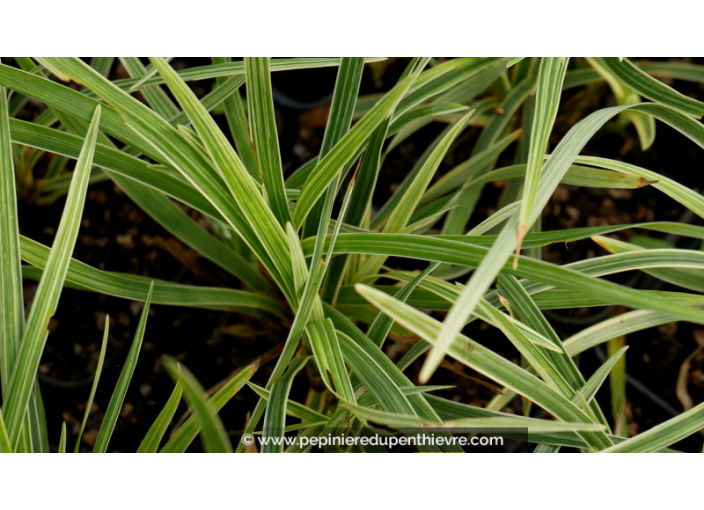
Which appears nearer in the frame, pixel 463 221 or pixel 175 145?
pixel 175 145

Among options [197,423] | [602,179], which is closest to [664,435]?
[602,179]

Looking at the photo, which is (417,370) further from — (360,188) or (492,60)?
(492,60)

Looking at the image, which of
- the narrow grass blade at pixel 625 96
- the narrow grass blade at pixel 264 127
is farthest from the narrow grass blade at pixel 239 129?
the narrow grass blade at pixel 625 96

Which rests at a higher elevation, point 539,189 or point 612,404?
point 539,189

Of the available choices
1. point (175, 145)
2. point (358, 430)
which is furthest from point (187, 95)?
point (358, 430)

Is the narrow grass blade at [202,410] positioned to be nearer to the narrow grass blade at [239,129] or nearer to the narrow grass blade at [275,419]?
the narrow grass blade at [275,419]

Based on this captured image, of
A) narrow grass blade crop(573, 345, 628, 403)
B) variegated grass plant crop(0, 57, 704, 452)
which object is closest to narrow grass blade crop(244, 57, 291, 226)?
variegated grass plant crop(0, 57, 704, 452)

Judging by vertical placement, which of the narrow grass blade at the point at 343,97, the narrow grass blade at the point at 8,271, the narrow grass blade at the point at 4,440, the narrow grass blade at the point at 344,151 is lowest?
the narrow grass blade at the point at 4,440

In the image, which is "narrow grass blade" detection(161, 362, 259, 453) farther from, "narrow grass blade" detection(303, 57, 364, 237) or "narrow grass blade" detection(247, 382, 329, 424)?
"narrow grass blade" detection(303, 57, 364, 237)
